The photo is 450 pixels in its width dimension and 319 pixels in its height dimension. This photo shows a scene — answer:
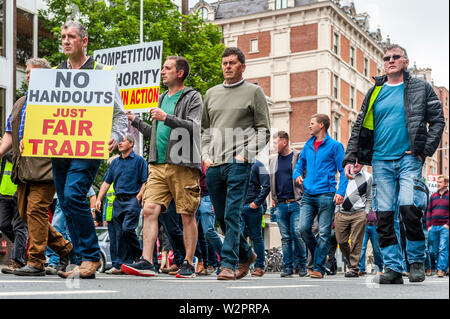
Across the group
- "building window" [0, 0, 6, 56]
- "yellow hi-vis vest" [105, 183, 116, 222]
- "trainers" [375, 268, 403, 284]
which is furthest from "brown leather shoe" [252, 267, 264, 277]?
"building window" [0, 0, 6, 56]

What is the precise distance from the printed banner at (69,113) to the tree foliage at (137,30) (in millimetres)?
18793

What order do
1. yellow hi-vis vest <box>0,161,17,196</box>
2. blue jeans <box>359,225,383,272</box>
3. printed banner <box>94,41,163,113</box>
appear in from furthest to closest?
blue jeans <box>359,225,383,272</box>, printed banner <box>94,41,163,113</box>, yellow hi-vis vest <box>0,161,17,196</box>

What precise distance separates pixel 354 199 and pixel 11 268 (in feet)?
18.4

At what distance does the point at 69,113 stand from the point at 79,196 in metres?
0.81

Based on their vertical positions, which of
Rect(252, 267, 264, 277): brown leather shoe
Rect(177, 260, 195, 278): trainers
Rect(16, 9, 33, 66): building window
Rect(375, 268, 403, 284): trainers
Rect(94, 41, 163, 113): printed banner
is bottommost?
Rect(252, 267, 264, 277): brown leather shoe

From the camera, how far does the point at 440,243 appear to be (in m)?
16.5

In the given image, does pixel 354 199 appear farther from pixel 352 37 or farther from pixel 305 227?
pixel 352 37

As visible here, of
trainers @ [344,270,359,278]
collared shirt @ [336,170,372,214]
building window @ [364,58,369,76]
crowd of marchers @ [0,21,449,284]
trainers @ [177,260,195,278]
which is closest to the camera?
crowd of marchers @ [0,21,449,284]

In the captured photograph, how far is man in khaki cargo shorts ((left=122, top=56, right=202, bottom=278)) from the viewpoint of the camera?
746 cm

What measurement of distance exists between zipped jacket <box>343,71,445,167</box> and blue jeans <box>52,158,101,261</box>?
2.53 m

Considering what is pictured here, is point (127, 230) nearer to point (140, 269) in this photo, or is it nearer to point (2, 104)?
point (140, 269)

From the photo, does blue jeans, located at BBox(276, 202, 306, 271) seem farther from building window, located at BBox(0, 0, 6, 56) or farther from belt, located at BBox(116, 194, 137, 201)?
building window, located at BBox(0, 0, 6, 56)

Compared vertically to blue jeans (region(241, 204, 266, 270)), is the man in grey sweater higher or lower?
higher

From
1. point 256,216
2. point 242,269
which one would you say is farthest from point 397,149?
point 256,216
